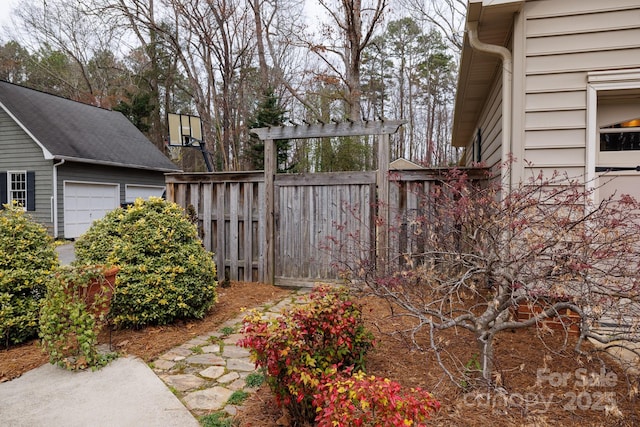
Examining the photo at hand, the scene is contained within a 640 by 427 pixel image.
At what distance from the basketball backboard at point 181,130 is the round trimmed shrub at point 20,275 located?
16.5ft

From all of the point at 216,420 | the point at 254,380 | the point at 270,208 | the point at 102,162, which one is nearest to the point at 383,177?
the point at 270,208

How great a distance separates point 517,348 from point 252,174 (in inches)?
159

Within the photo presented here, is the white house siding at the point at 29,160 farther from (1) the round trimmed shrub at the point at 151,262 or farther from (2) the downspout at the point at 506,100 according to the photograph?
(2) the downspout at the point at 506,100

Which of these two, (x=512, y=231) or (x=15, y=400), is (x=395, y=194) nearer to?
(x=512, y=231)

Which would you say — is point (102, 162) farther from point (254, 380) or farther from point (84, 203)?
point (254, 380)

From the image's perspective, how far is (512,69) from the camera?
12.2 ft

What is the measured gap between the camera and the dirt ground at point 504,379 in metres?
2.09

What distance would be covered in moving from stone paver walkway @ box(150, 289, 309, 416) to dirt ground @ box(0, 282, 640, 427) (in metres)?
0.15

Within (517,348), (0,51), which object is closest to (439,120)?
(517,348)

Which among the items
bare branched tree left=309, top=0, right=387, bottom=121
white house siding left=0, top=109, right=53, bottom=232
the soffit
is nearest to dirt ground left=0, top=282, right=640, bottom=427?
the soffit

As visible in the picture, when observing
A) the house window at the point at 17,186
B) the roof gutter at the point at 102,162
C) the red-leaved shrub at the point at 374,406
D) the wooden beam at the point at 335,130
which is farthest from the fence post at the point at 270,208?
the house window at the point at 17,186

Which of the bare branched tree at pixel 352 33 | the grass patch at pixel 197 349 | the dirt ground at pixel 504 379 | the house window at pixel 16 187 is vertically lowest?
the grass patch at pixel 197 349

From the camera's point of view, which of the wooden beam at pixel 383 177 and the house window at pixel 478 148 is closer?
the wooden beam at pixel 383 177

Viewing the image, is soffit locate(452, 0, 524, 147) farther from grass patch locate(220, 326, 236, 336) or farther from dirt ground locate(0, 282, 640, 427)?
grass patch locate(220, 326, 236, 336)
